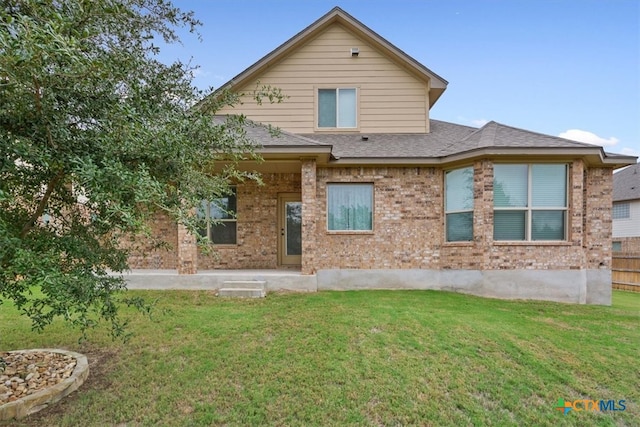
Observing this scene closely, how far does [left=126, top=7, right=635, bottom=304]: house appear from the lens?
304 inches

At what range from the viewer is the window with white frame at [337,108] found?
10.0 metres

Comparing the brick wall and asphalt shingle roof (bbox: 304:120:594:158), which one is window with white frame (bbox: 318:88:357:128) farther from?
the brick wall

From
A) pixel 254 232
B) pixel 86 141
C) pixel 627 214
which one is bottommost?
pixel 254 232

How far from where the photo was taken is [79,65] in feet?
6.72

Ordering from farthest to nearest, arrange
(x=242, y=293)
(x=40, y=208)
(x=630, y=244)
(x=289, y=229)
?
(x=630, y=244), (x=289, y=229), (x=242, y=293), (x=40, y=208)

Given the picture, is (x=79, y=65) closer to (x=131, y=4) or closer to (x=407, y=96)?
(x=131, y=4)

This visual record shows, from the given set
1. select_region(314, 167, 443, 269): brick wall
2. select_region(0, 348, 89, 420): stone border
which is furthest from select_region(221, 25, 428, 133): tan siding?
select_region(0, 348, 89, 420): stone border

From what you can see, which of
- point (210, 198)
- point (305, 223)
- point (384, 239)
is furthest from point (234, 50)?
point (210, 198)

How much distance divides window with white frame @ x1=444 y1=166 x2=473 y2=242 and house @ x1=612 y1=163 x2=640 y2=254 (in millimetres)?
17645

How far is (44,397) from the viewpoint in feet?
11.2

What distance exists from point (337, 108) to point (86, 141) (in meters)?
8.28

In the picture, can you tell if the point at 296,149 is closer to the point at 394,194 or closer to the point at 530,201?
the point at 394,194

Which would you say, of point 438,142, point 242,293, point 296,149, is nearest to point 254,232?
point 242,293

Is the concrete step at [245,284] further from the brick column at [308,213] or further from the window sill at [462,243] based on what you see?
the window sill at [462,243]
